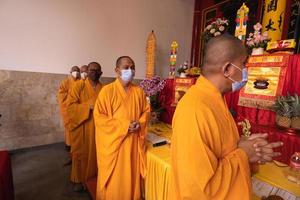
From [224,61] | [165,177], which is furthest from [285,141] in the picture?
[224,61]

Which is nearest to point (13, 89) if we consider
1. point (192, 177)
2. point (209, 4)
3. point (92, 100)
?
point (92, 100)

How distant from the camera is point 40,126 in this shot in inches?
180

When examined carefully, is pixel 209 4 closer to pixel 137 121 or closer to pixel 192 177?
pixel 137 121

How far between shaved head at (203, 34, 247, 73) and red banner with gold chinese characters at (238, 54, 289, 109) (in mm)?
1226

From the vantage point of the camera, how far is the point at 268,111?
77.9 inches

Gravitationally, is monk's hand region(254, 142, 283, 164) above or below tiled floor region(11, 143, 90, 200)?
above

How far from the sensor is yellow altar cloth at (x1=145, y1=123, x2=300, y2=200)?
1307 millimetres

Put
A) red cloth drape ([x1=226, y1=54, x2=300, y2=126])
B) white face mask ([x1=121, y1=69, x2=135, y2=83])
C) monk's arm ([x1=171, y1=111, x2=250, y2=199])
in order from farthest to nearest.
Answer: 1. white face mask ([x1=121, y1=69, x2=135, y2=83])
2. red cloth drape ([x1=226, y1=54, x2=300, y2=126])
3. monk's arm ([x1=171, y1=111, x2=250, y2=199])

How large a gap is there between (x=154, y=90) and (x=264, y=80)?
1610mm

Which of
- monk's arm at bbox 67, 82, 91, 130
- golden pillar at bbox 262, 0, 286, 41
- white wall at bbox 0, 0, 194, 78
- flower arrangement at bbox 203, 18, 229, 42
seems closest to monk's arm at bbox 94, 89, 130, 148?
monk's arm at bbox 67, 82, 91, 130

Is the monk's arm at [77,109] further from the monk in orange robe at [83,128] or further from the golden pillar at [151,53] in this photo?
the golden pillar at [151,53]

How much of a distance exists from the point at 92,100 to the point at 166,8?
502 centimetres

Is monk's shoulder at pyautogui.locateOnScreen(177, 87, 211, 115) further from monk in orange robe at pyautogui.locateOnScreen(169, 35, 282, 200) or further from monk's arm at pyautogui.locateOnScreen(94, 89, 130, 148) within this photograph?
monk's arm at pyautogui.locateOnScreen(94, 89, 130, 148)

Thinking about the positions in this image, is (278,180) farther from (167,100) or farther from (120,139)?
(167,100)
